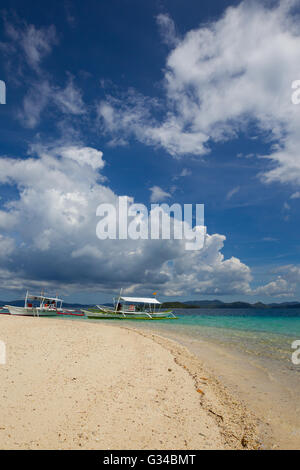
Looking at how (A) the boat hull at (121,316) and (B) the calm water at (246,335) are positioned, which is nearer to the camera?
(B) the calm water at (246,335)

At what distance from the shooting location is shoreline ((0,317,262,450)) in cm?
577

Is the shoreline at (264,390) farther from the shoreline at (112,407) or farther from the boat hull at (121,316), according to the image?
the boat hull at (121,316)

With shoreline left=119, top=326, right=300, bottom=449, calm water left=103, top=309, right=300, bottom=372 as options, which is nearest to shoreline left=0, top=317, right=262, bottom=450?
shoreline left=119, top=326, right=300, bottom=449

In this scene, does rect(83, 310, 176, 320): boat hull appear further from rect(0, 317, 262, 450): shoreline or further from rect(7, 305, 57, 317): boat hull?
rect(0, 317, 262, 450): shoreline

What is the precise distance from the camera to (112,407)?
7324mm

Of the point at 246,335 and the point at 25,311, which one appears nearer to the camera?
the point at 246,335

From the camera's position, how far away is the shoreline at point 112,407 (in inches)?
227
